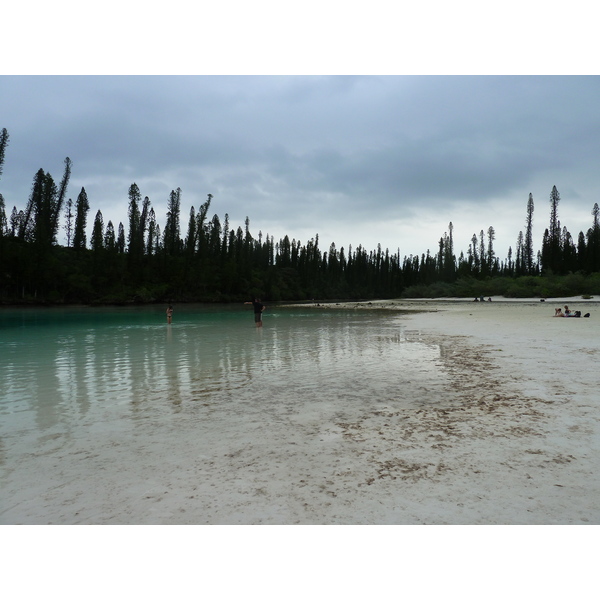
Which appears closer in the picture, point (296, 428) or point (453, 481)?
point (453, 481)

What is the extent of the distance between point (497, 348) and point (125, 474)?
42.9 feet

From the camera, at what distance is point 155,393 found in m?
8.47

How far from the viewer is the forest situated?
208 feet

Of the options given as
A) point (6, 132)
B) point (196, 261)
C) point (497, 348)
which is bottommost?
point (497, 348)

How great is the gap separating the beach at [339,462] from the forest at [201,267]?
56.2 meters

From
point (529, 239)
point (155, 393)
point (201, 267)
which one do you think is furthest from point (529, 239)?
point (155, 393)

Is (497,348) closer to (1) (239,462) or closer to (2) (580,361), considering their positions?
(2) (580,361)

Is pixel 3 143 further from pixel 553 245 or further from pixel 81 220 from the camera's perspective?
pixel 553 245

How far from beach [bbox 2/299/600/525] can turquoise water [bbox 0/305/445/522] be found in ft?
0.17

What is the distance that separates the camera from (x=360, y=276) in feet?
415

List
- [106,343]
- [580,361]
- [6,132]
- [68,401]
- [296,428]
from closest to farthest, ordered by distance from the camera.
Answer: [296,428], [68,401], [580,361], [106,343], [6,132]

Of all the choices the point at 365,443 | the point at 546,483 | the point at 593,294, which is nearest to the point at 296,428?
the point at 365,443

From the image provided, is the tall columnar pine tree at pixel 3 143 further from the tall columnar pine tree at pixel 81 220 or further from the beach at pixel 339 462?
the beach at pixel 339 462

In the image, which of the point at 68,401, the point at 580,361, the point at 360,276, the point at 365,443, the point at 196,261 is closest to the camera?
the point at 365,443
